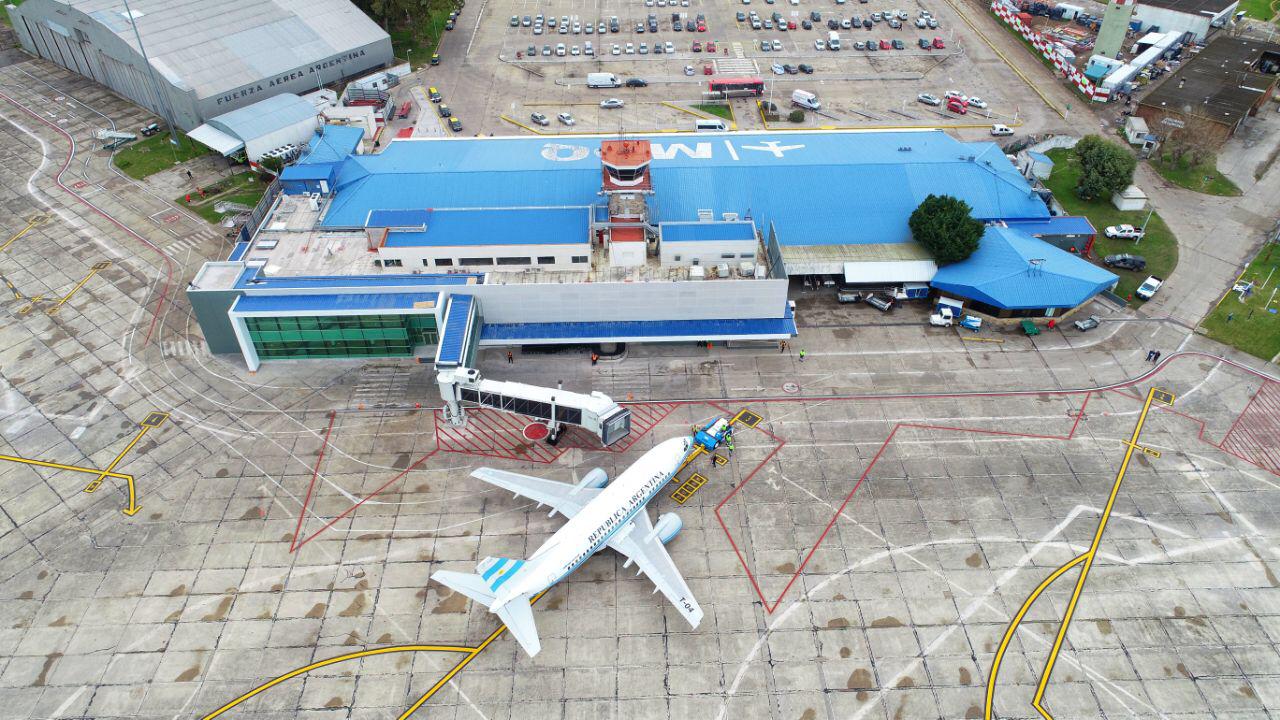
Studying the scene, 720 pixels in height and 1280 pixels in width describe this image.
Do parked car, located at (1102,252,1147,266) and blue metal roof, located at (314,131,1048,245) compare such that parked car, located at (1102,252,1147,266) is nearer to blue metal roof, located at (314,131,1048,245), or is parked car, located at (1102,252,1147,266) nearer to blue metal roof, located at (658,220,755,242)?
blue metal roof, located at (314,131,1048,245)

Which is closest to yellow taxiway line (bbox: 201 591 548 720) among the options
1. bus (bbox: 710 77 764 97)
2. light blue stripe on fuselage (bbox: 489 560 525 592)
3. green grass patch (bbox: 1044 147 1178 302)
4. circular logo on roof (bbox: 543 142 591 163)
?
light blue stripe on fuselage (bbox: 489 560 525 592)

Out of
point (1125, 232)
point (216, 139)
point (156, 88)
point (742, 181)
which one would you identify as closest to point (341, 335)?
point (742, 181)

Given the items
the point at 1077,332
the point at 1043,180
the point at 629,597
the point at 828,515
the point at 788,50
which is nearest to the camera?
the point at 629,597

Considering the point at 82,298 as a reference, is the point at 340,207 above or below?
above

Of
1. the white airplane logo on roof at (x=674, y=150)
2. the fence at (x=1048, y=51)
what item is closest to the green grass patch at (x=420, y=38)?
the white airplane logo on roof at (x=674, y=150)

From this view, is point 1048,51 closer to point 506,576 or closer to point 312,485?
point 506,576

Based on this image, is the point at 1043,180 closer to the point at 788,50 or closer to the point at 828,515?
the point at 788,50

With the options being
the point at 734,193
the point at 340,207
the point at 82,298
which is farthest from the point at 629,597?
the point at 82,298

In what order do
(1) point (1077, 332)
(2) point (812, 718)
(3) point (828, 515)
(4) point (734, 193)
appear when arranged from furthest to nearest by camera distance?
(4) point (734, 193) → (1) point (1077, 332) → (3) point (828, 515) → (2) point (812, 718)
